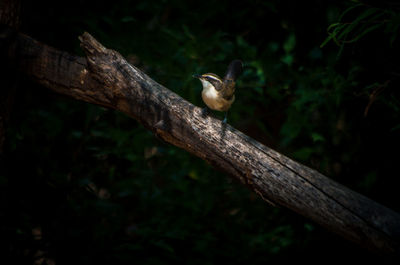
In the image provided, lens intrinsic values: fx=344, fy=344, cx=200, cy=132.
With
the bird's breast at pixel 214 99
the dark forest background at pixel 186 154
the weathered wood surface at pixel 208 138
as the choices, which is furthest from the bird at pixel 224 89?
the dark forest background at pixel 186 154

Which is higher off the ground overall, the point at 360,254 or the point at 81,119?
the point at 81,119

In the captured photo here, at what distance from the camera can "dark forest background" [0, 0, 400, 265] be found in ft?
9.23

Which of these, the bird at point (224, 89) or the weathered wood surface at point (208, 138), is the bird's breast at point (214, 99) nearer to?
the bird at point (224, 89)

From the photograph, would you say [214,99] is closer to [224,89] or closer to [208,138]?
[224,89]

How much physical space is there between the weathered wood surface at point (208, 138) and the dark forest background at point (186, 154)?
2.68 feet

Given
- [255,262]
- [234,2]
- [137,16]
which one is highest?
[234,2]

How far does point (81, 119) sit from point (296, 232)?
96.5 inches

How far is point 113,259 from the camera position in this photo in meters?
2.75

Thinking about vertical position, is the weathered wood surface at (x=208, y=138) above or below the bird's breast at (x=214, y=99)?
below

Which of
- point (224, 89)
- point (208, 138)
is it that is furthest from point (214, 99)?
point (208, 138)

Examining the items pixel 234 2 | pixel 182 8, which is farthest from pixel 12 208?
pixel 234 2

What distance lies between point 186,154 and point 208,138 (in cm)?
151

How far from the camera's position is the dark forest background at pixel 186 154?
281 centimetres

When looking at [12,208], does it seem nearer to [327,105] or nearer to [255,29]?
[327,105]
